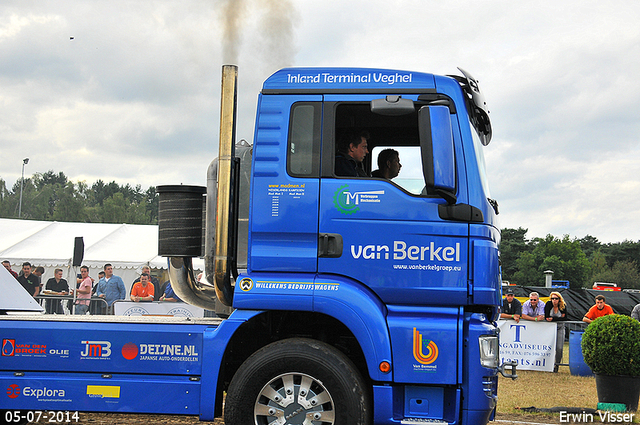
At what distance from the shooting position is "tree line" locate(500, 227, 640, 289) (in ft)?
259

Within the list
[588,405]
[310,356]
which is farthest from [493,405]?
[588,405]

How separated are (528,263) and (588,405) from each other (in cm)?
7566

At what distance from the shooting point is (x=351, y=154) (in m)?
5.20

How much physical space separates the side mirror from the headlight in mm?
1114

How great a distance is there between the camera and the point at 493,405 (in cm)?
482

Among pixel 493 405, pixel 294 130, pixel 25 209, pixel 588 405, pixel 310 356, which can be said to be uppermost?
pixel 25 209

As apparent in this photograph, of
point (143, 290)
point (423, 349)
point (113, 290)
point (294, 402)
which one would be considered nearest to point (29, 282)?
point (113, 290)

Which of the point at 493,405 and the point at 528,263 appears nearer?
the point at 493,405

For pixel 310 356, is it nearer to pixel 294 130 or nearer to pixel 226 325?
pixel 226 325

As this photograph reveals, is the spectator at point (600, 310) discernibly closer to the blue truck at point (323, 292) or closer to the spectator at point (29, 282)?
the blue truck at point (323, 292)

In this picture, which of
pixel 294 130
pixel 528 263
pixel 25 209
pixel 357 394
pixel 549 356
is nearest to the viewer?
pixel 357 394

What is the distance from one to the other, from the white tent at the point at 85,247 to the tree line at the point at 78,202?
66.1 meters

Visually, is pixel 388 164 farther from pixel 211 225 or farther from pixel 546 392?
pixel 546 392

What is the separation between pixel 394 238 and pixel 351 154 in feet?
2.92
